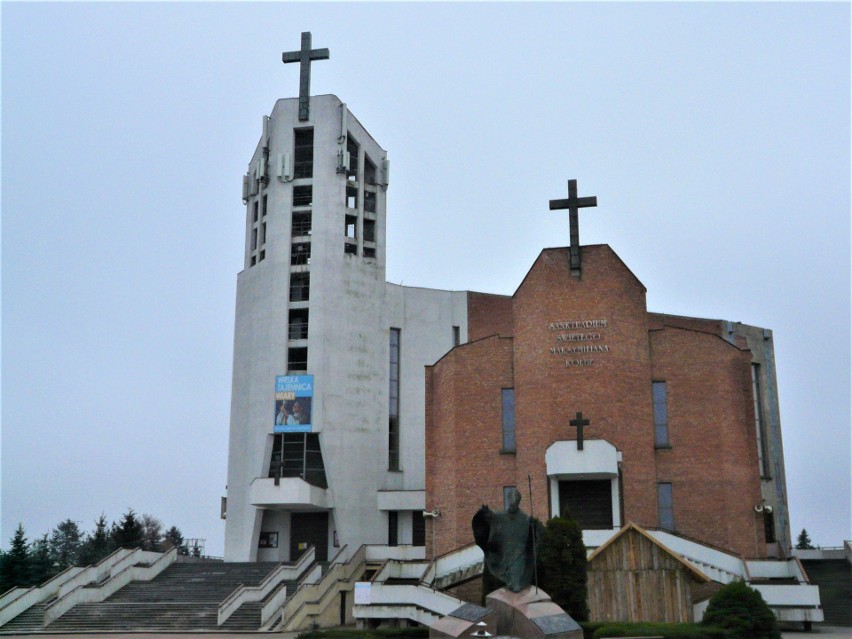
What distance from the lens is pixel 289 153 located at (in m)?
49.7

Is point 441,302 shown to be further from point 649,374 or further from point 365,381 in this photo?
point 649,374

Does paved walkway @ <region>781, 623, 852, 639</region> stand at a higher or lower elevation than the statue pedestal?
lower

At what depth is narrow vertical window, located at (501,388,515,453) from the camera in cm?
3909

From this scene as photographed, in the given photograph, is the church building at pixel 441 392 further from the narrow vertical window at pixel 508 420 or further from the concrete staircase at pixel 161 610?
the concrete staircase at pixel 161 610

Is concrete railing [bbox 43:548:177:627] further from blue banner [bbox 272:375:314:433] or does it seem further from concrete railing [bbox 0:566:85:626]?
blue banner [bbox 272:375:314:433]

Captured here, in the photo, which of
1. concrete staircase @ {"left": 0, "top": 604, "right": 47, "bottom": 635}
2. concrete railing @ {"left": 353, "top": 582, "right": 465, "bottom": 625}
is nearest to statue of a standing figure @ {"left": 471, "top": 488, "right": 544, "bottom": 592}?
A: concrete railing @ {"left": 353, "top": 582, "right": 465, "bottom": 625}

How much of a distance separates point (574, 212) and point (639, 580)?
1596 cm

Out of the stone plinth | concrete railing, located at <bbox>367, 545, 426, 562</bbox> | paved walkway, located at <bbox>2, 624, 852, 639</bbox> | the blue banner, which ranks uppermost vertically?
the blue banner

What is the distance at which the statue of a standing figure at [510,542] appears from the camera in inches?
714

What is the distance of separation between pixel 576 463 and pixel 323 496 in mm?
14438

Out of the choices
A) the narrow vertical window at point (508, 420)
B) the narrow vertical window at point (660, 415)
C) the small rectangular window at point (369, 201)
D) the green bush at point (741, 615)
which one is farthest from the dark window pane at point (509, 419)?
the green bush at point (741, 615)

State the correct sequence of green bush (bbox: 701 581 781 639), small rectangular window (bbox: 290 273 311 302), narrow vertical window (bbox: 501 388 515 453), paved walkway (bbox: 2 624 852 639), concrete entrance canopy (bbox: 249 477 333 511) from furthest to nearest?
1. small rectangular window (bbox: 290 273 311 302)
2. concrete entrance canopy (bbox: 249 477 333 511)
3. narrow vertical window (bbox: 501 388 515 453)
4. paved walkway (bbox: 2 624 852 639)
5. green bush (bbox: 701 581 781 639)

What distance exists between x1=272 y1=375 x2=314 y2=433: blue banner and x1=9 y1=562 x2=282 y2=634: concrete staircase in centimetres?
861

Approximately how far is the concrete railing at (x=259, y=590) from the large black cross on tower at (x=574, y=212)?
1648cm
